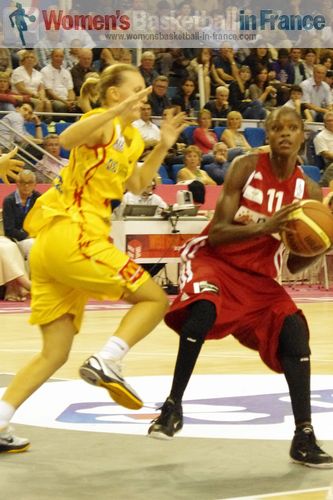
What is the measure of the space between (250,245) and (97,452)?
1.09 m

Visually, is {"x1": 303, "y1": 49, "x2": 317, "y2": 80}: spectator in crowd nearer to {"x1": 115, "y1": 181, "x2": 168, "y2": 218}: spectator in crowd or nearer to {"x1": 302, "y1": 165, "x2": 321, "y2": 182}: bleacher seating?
{"x1": 302, "y1": 165, "x2": 321, "y2": 182}: bleacher seating

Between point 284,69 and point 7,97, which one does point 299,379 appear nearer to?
point 7,97

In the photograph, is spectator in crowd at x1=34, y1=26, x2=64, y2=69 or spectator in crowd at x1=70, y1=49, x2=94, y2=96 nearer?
spectator in crowd at x1=34, y1=26, x2=64, y2=69

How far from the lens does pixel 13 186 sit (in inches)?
508

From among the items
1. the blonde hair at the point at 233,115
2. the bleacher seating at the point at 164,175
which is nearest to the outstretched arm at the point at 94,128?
the bleacher seating at the point at 164,175

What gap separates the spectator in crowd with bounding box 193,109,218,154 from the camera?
50.9 ft

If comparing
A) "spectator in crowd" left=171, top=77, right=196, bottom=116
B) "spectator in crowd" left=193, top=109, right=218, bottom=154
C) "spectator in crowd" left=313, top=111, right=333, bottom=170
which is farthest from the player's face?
"spectator in crowd" left=171, top=77, right=196, bottom=116

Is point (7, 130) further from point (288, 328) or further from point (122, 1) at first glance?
point (288, 328)

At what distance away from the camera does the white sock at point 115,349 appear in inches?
171

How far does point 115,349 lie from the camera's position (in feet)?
14.4

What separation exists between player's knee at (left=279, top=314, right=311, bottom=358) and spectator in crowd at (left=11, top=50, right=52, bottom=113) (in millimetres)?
10717

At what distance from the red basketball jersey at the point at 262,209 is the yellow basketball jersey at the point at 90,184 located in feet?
1.73

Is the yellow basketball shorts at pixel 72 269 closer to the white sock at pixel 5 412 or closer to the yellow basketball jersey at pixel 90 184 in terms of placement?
the yellow basketball jersey at pixel 90 184

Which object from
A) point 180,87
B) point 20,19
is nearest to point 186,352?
point 20,19
